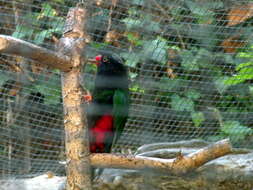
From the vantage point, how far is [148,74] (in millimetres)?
2816

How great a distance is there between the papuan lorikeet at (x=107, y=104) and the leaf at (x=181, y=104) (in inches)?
30.3

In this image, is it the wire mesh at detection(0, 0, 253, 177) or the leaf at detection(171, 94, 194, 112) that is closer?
the wire mesh at detection(0, 0, 253, 177)

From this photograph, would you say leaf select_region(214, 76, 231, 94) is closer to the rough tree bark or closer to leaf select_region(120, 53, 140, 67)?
leaf select_region(120, 53, 140, 67)

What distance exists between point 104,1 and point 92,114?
2.58 feet

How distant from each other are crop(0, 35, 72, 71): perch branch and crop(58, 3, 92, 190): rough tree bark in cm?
6

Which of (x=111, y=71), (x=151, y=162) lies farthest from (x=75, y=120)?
(x=111, y=71)

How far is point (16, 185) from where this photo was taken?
7.36 ft

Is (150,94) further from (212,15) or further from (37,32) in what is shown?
(37,32)

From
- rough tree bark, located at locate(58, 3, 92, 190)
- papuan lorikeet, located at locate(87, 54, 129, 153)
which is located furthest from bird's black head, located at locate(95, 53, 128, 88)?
rough tree bark, located at locate(58, 3, 92, 190)

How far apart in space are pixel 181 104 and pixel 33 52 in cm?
161

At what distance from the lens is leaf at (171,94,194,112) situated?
284cm

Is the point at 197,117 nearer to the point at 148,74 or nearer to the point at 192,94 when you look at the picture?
the point at 192,94

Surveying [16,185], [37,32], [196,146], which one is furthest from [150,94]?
[16,185]

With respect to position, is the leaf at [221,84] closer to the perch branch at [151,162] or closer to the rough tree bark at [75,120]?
the perch branch at [151,162]
